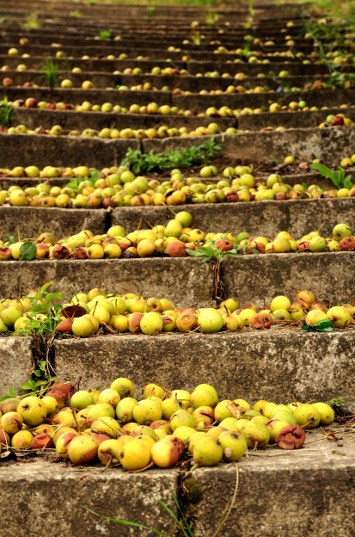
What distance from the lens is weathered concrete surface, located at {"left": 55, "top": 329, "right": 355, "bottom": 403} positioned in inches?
129

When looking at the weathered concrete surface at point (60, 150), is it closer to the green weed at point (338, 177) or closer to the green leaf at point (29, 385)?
the green weed at point (338, 177)

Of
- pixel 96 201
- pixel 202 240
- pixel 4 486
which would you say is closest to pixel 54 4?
pixel 96 201

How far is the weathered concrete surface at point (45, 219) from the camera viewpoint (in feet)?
16.2

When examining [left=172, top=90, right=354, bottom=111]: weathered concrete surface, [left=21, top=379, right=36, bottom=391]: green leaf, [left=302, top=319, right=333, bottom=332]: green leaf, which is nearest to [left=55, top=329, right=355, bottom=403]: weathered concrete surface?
[left=302, top=319, right=333, bottom=332]: green leaf

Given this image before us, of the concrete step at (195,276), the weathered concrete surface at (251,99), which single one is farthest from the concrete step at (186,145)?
the concrete step at (195,276)

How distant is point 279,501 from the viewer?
2.46 metres

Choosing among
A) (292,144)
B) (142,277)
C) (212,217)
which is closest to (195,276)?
(142,277)

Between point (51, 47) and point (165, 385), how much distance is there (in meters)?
6.71

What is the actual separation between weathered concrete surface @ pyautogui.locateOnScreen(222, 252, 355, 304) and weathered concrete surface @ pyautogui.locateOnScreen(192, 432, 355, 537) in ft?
5.41

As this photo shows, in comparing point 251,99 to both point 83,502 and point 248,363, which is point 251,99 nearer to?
point 248,363

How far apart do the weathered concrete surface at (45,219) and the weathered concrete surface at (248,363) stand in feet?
5.77

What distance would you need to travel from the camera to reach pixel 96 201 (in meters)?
5.14

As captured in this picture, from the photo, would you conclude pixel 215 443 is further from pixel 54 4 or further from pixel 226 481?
pixel 54 4

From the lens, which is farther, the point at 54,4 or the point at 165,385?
the point at 54,4
